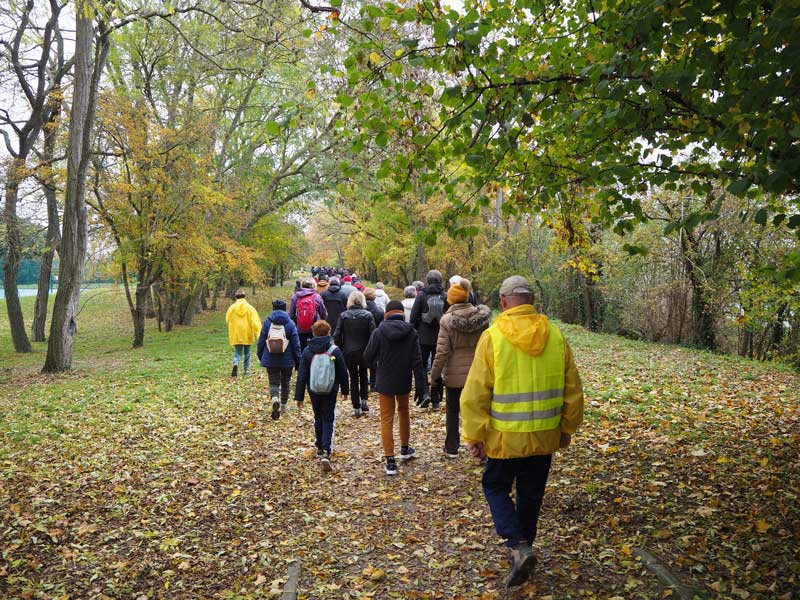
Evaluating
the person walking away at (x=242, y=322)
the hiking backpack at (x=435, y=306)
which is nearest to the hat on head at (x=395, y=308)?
the hiking backpack at (x=435, y=306)

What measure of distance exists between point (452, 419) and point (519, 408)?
3.15 metres

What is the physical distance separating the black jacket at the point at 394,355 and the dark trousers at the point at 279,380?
9.75ft

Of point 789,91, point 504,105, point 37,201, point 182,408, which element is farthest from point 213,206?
point 789,91

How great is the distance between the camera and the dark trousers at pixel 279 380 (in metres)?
9.38

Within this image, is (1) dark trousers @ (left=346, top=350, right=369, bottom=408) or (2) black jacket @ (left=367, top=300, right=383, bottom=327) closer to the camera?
(1) dark trousers @ (left=346, top=350, right=369, bottom=408)

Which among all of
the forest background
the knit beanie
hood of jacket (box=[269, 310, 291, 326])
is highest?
the forest background

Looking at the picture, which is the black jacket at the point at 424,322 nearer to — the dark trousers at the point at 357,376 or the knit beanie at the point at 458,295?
the dark trousers at the point at 357,376

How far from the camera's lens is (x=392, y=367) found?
260 inches

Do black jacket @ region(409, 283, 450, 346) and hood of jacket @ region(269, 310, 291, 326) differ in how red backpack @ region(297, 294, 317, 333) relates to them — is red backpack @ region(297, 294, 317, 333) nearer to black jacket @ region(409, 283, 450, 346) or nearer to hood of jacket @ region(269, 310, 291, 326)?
hood of jacket @ region(269, 310, 291, 326)

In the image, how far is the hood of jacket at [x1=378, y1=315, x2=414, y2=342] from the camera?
22.2 ft

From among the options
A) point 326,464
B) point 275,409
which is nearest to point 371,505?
point 326,464

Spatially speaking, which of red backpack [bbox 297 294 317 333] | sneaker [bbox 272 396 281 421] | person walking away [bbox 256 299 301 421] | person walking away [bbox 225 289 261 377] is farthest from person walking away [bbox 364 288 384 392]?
person walking away [bbox 225 289 261 377]

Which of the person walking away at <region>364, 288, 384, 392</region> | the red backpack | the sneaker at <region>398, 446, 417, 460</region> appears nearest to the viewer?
the sneaker at <region>398, 446, 417, 460</region>

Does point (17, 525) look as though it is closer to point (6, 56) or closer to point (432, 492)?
point (432, 492)
